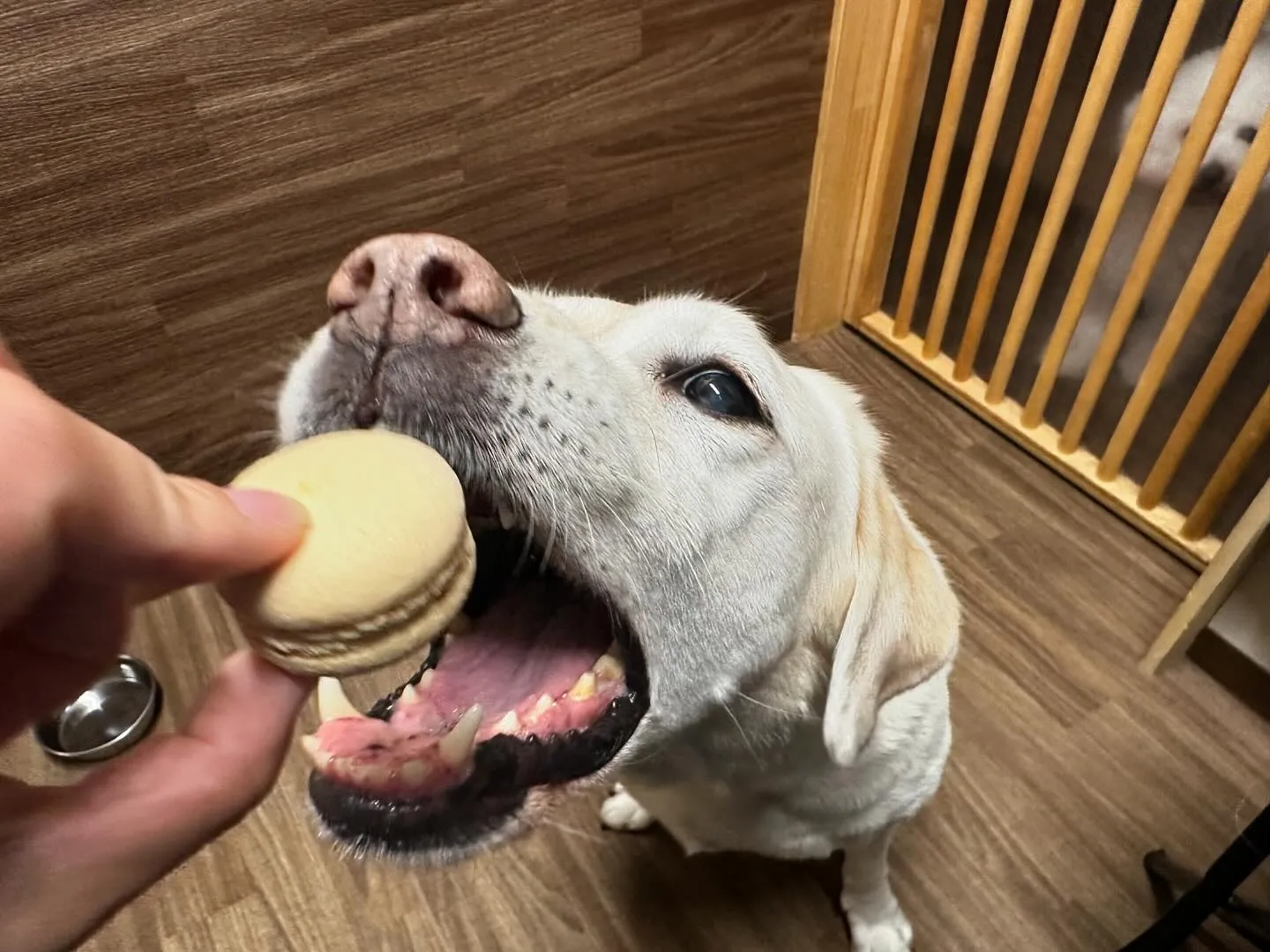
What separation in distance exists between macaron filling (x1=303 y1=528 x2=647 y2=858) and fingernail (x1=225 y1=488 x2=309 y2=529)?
0.25 m

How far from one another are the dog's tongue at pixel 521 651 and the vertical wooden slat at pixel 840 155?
1.61 metres

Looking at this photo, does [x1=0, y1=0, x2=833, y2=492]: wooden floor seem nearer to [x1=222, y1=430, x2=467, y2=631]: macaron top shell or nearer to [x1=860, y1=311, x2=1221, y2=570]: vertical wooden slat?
[x1=860, y1=311, x2=1221, y2=570]: vertical wooden slat

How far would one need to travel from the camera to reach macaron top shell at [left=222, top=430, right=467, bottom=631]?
0.57 meters

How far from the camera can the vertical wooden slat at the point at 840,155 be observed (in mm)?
2047

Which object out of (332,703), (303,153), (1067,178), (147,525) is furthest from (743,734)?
(1067,178)

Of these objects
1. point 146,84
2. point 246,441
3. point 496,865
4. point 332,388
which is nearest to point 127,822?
point 332,388

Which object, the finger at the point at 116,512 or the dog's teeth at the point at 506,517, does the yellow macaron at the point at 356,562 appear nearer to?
the finger at the point at 116,512

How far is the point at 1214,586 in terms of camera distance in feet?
5.46

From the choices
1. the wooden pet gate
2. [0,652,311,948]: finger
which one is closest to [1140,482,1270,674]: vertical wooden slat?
the wooden pet gate

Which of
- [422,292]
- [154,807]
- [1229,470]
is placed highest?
[422,292]

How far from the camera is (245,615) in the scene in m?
0.58

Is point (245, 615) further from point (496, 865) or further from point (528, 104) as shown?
point (528, 104)

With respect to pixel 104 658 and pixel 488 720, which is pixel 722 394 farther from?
pixel 104 658

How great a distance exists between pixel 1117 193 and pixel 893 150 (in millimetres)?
576
